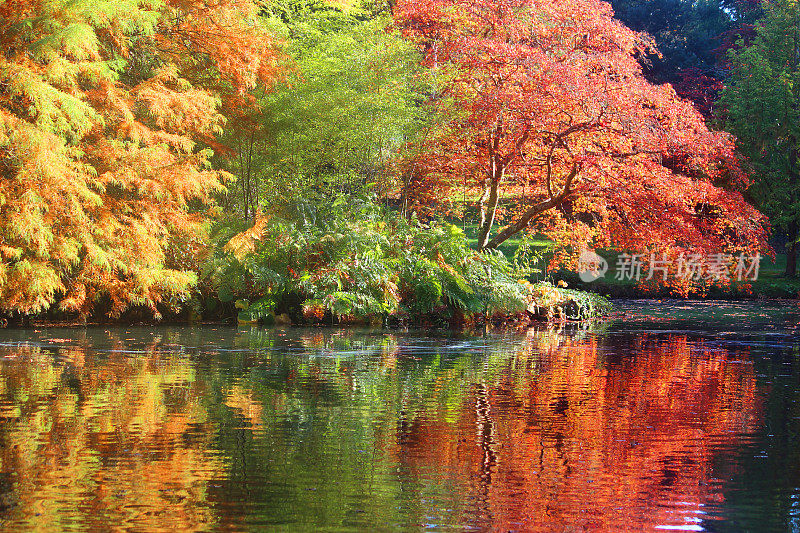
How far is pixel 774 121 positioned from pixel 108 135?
1868 centimetres

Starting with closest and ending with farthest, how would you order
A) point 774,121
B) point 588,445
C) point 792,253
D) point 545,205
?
1. point 588,445
2. point 545,205
3. point 792,253
4. point 774,121

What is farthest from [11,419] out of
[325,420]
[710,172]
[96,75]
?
[710,172]

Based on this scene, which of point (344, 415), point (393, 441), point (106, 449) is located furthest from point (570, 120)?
point (106, 449)

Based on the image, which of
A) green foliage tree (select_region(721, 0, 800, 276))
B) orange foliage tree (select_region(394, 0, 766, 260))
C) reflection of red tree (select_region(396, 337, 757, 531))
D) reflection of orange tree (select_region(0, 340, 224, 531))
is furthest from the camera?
green foliage tree (select_region(721, 0, 800, 276))

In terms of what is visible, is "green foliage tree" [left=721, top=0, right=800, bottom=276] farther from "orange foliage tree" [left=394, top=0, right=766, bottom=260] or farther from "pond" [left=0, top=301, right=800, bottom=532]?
"pond" [left=0, top=301, right=800, bottom=532]

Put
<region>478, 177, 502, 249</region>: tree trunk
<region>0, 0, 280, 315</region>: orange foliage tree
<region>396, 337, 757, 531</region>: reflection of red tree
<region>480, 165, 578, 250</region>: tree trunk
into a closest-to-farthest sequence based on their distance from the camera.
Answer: <region>396, 337, 757, 531</region>: reflection of red tree < <region>0, 0, 280, 315</region>: orange foliage tree < <region>480, 165, 578, 250</region>: tree trunk < <region>478, 177, 502, 249</region>: tree trunk

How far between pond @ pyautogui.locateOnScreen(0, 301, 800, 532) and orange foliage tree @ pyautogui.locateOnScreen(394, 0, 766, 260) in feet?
18.4

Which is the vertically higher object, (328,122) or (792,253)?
(328,122)

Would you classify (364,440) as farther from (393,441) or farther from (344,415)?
(344,415)

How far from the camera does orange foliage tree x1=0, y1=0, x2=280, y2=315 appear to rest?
37.6 feet

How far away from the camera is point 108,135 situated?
42.8ft

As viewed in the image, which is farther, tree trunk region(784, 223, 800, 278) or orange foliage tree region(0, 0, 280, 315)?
tree trunk region(784, 223, 800, 278)

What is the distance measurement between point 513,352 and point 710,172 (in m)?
8.39

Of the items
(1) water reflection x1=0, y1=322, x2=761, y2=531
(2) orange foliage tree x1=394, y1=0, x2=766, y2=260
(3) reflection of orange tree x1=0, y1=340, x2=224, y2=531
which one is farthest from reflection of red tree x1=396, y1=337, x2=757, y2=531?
(2) orange foliage tree x1=394, y1=0, x2=766, y2=260
